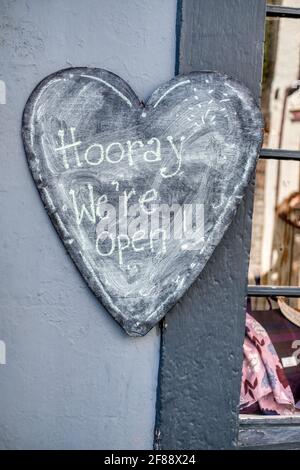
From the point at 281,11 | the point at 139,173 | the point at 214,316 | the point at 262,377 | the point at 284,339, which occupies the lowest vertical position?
the point at 262,377

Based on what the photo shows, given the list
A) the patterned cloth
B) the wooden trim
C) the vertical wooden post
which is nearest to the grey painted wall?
the vertical wooden post

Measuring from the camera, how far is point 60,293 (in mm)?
2266

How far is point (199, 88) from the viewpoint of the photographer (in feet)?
7.23

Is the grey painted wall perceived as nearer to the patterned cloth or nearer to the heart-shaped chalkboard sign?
the heart-shaped chalkboard sign

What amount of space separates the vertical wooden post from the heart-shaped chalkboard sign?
0.25 ft

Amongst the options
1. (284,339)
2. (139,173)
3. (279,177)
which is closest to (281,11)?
(279,177)

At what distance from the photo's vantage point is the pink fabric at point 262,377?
2.48 meters

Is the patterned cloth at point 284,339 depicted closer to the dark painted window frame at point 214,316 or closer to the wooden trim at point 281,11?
the dark painted window frame at point 214,316

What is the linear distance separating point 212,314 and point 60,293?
1.86ft

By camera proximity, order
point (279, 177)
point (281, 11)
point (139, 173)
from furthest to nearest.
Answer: point (279, 177)
point (281, 11)
point (139, 173)

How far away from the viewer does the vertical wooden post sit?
223cm

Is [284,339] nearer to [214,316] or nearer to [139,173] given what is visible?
[214,316]

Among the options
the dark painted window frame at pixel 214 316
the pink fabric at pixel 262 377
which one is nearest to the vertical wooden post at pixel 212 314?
the dark painted window frame at pixel 214 316

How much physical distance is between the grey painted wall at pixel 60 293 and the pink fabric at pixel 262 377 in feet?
1.32
